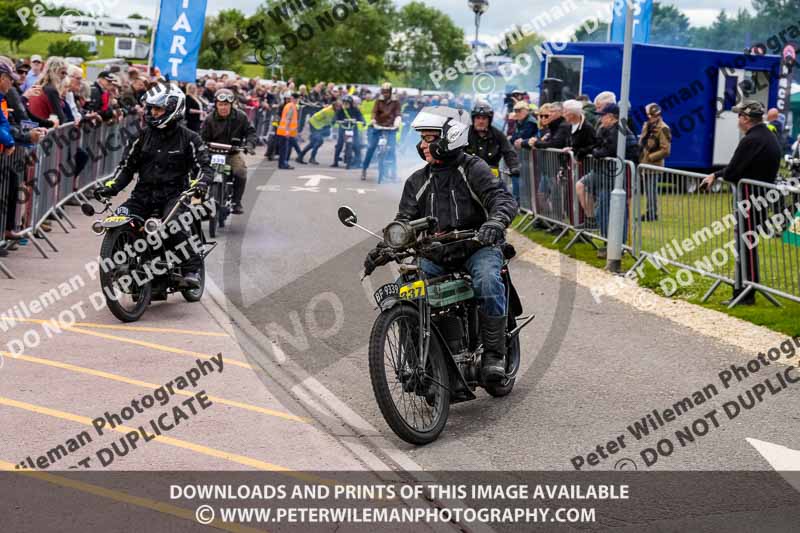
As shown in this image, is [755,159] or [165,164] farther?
[755,159]

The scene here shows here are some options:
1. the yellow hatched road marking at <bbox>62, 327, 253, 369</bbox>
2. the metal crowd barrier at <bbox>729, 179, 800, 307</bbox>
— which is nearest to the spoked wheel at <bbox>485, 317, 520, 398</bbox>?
the yellow hatched road marking at <bbox>62, 327, 253, 369</bbox>

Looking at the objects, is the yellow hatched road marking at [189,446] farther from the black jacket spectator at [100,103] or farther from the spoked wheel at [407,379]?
the black jacket spectator at [100,103]

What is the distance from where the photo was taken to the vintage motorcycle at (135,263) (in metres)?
9.34

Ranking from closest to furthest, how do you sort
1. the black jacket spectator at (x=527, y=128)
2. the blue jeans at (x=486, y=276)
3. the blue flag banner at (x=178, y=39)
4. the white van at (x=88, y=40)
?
the blue jeans at (x=486, y=276) → the black jacket spectator at (x=527, y=128) → the blue flag banner at (x=178, y=39) → the white van at (x=88, y=40)

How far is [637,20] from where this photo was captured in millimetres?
23484

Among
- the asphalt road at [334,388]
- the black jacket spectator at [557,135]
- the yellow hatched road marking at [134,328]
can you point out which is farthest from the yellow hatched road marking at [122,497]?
the black jacket spectator at [557,135]

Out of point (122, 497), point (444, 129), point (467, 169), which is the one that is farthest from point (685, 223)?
point (122, 497)

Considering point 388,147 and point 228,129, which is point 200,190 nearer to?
point 228,129

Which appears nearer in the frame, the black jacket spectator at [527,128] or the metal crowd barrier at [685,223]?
the metal crowd barrier at [685,223]

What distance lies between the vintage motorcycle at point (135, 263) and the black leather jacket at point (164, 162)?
22 centimetres

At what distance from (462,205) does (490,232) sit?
0.59 metres

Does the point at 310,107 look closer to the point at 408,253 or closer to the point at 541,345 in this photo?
the point at 541,345

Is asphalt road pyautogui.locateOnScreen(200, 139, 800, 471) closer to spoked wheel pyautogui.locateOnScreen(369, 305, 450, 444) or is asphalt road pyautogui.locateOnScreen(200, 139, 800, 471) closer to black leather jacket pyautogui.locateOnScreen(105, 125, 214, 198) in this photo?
spoked wheel pyautogui.locateOnScreen(369, 305, 450, 444)

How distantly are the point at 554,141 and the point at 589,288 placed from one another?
428cm
